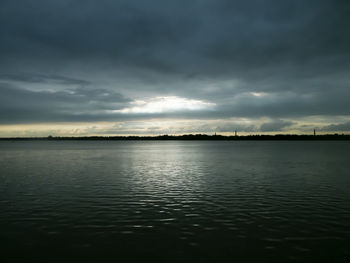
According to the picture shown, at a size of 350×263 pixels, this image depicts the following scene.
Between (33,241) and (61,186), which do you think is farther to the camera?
(61,186)

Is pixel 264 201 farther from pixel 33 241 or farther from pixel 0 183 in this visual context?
pixel 0 183

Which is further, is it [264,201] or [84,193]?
[84,193]

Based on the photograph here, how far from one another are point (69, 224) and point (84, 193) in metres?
10.9

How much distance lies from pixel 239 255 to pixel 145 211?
9.89 metres

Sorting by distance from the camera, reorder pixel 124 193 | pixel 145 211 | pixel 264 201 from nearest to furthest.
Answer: pixel 145 211 → pixel 264 201 → pixel 124 193

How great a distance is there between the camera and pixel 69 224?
18594mm

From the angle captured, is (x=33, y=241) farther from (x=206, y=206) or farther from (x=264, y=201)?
(x=264, y=201)

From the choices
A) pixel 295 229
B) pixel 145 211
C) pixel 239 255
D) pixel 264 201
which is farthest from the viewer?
pixel 264 201

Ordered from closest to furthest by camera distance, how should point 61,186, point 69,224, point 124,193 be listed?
1. point 69,224
2. point 124,193
3. point 61,186


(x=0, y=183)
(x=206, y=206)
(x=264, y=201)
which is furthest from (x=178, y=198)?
(x=0, y=183)

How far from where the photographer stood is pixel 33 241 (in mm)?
15422

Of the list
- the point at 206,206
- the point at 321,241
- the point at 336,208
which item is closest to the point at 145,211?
the point at 206,206

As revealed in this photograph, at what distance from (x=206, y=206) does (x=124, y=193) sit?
973 centimetres

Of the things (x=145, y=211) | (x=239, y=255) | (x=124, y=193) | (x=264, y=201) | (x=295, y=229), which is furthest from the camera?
(x=124, y=193)
